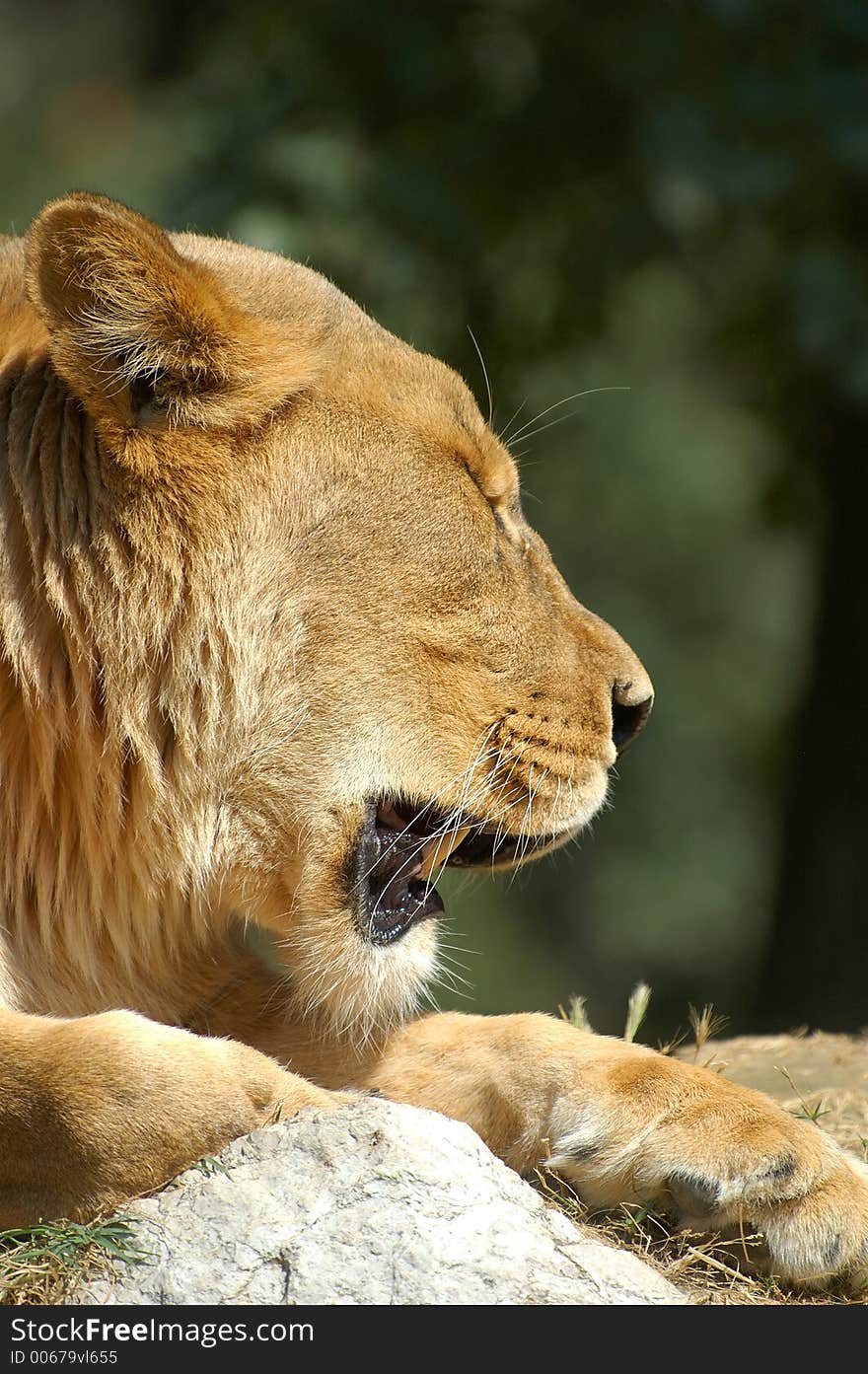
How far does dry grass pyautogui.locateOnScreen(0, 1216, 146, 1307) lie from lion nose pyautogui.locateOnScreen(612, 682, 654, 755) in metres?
1.60

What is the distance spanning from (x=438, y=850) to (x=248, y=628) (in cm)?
61

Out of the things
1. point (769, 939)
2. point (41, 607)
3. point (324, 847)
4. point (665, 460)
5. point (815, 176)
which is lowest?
point (769, 939)

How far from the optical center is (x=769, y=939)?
755 cm

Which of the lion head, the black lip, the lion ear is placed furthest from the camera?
the black lip

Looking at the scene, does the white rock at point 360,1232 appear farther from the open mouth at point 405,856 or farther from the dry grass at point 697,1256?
the open mouth at point 405,856

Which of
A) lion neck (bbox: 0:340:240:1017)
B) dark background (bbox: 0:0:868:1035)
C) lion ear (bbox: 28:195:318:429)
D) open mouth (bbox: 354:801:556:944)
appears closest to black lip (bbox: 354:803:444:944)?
open mouth (bbox: 354:801:556:944)

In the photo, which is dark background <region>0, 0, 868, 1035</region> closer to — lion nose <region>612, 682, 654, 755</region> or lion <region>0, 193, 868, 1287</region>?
lion nose <region>612, 682, 654, 755</region>

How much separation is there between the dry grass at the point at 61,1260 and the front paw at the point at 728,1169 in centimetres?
85

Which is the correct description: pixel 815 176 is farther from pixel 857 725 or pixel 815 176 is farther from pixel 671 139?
pixel 857 725

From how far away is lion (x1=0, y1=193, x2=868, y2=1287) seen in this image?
291 centimetres

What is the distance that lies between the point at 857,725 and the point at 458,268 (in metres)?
2.61

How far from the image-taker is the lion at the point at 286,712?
115 inches

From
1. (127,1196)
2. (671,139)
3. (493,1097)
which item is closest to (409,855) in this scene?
(493,1097)

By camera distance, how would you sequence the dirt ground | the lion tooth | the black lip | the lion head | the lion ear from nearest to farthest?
the lion ear, the lion head, the black lip, the lion tooth, the dirt ground
